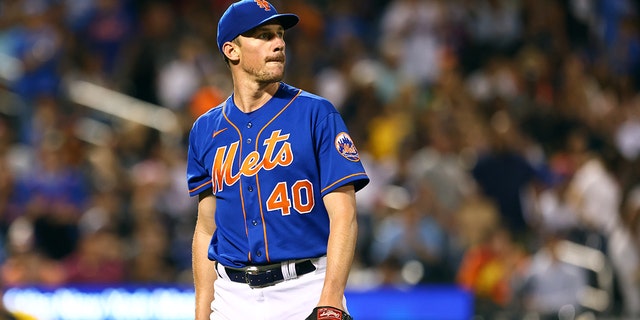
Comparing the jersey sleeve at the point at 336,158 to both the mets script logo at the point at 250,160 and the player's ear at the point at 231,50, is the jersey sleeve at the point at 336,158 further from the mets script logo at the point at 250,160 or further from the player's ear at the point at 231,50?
the player's ear at the point at 231,50

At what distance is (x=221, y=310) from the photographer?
4637 mm

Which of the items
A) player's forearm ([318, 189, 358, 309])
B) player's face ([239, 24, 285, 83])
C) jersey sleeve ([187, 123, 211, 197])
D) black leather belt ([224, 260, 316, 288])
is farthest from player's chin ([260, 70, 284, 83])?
black leather belt ([224, 260, 316, 288])

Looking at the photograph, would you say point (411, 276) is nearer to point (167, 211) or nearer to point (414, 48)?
point (167, 211)

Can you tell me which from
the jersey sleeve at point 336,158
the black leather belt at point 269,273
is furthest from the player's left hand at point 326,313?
the jersey sleeve at point 336,158

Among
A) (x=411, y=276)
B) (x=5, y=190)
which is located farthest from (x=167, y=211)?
(x=411, y=276)

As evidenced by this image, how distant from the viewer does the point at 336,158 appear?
4.38 m

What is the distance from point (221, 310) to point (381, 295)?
4.82 m

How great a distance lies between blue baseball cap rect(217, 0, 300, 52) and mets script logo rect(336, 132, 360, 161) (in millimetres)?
514

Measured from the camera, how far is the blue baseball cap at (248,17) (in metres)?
4.47

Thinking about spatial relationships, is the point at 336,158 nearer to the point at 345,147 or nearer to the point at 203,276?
the point at 345,147

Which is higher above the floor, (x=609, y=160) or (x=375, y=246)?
(x=609, y=160)

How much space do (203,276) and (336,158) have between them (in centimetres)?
88

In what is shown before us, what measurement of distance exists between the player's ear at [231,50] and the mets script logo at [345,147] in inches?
21.8

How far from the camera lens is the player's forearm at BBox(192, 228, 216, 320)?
480cm
